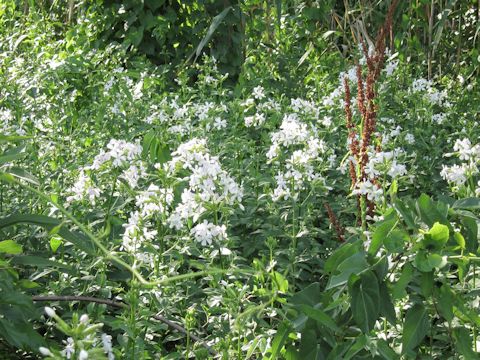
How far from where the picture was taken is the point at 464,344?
1.82 metres

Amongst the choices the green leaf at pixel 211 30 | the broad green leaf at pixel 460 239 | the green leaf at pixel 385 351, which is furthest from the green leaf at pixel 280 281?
the green leaf at pixel 211 30

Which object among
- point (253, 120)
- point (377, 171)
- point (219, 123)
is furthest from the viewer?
point (253, 120)

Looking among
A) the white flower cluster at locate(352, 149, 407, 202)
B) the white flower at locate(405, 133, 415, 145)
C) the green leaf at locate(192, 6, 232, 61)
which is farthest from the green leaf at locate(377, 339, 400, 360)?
the green leaf at locate(192, 6, 232, 61)

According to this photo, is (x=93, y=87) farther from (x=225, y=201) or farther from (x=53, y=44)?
(x=225, y=201)

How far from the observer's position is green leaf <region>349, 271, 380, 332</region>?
5.73 ft

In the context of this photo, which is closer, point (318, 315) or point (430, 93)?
point (318, 315)

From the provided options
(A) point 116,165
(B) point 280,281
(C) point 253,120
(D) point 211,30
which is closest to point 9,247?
(A) point 116,165

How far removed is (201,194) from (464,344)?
2.29 feet

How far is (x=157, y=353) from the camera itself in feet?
6.79

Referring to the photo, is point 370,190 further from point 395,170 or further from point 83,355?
point 83,355

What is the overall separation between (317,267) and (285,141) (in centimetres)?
42

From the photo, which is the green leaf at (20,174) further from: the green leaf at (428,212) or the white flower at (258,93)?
the white flower at (258,93)

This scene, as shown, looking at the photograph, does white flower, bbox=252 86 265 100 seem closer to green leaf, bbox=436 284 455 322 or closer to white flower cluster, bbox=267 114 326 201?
white flower cluster, bbox=267 114 326 201

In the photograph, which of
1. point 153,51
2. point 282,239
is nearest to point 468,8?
point 153,51
